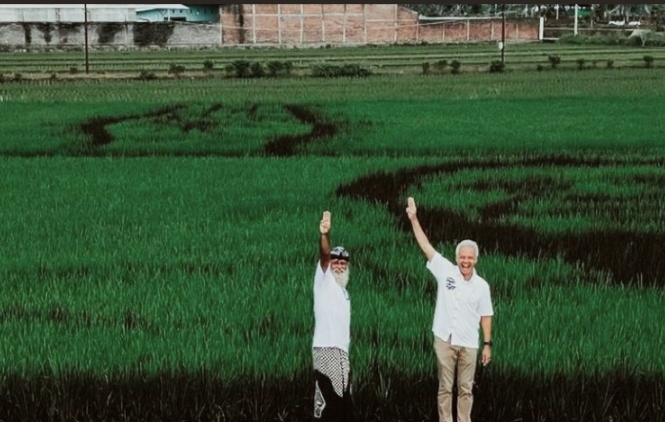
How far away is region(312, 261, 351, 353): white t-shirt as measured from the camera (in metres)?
3.20

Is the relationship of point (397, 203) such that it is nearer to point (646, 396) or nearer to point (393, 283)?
point (393, 283)

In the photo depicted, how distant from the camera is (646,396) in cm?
389

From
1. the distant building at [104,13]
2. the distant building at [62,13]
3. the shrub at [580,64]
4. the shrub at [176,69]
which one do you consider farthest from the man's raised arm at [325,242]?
the shrub at [580,64]

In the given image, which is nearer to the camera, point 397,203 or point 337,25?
point 397,203

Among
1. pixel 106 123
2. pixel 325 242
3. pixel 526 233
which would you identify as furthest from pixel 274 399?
pixel 106 123

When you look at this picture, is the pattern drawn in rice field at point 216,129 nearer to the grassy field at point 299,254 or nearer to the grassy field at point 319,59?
the grassy field at point 299,254

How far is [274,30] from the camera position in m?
16.9

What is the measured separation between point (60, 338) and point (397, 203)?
13.0ft

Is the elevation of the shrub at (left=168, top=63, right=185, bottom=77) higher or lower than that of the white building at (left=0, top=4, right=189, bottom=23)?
lower

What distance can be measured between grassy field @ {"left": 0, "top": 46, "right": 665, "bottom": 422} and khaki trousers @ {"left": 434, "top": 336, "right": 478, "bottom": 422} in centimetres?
54

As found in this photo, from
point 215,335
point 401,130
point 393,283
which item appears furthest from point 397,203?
point 401,130

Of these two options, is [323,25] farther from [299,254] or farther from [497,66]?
[299,254]

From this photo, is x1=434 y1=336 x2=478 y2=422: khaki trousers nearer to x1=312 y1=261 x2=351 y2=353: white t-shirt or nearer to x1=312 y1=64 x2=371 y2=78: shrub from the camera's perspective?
x1=312 y1=261 x2=351 y2=353: white t-shirt

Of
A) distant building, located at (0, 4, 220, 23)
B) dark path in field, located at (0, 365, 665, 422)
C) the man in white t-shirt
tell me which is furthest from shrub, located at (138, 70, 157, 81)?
the man in white t-shirt
